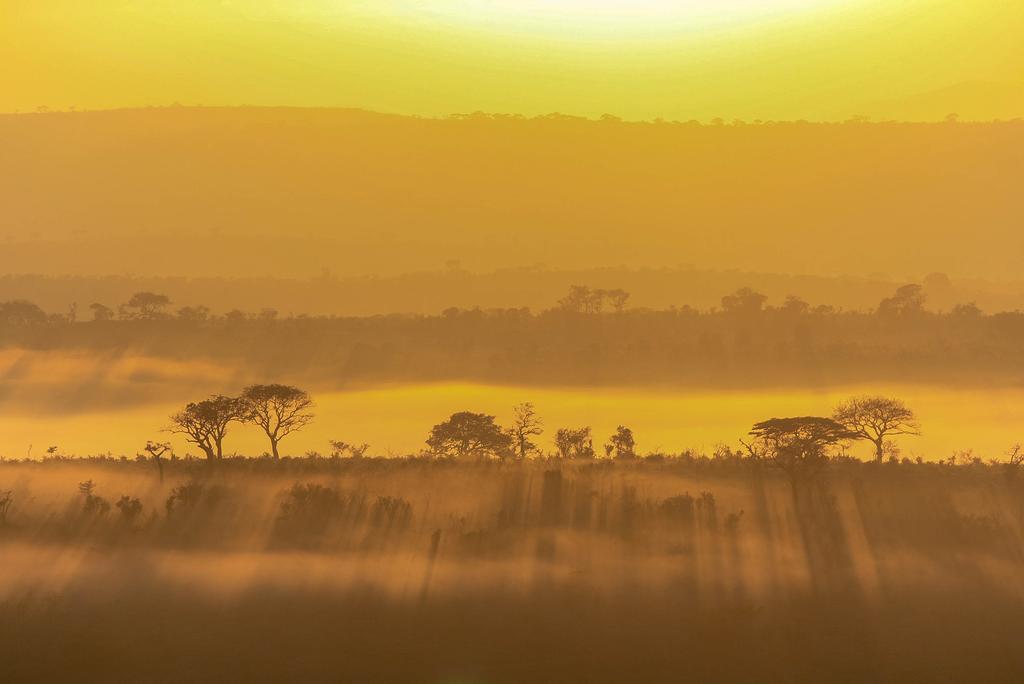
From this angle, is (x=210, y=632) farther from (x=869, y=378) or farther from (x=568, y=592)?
(x=869, y=378)

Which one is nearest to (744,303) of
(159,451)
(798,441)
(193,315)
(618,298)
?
(618,298)

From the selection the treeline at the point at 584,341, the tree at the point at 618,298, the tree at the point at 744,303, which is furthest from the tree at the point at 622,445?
the tree at the point at 618,298

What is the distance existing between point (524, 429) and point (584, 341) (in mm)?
31371

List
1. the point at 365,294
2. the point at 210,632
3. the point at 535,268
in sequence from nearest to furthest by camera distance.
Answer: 1. the point at 210,632
2. the point at 365,294
3. the point at 535,268

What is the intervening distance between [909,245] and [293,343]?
3853 inches

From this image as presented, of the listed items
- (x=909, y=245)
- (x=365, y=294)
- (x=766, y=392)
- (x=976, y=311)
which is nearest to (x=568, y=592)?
(x=766, y=392)

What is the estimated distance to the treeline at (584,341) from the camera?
94.9m

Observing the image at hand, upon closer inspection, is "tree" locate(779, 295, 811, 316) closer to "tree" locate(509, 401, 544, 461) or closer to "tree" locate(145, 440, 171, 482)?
"tree" locate(509, 401, 544, 461)

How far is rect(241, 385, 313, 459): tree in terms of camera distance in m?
69.9

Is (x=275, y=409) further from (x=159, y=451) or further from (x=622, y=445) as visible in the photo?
(x=622, y=445)

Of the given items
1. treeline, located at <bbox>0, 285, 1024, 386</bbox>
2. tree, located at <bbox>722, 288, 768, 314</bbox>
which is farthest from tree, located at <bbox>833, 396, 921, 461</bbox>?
tree, located at <bbox>722, 288, 768, 314</bbox>

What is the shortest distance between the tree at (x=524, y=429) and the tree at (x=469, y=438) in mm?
514

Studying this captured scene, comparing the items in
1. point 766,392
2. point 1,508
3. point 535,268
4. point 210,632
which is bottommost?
point 210,632

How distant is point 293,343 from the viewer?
349 ft
